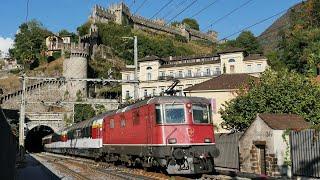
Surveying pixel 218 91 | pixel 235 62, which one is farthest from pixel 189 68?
pixel 218 91

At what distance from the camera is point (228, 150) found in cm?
2527

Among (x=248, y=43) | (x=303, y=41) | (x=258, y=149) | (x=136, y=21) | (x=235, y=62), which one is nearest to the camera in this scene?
(x=258, y=149)

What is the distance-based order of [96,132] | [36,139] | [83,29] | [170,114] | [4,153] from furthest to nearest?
[83,29], [36,139], [96,132], [170,114], [4,153]

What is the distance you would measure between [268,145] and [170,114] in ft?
15.1

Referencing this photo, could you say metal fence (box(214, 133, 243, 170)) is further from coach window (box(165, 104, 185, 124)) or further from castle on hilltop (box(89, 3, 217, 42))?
castle on hilltop (box(89, 3, 217, 42))

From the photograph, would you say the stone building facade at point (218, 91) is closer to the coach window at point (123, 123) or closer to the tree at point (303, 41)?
the tree at point (303, 41)

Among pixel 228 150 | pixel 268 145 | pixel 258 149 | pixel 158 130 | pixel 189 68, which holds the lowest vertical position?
pixel 228 150

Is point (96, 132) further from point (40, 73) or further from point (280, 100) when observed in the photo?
point (40, 73)

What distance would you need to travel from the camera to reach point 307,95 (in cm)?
2877

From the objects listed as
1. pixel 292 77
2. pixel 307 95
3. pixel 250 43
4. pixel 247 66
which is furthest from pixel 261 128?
pixel 250 43

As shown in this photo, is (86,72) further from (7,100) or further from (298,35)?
(298,35)

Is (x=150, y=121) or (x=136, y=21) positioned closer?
(x=150, y=121)

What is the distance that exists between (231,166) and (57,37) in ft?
341

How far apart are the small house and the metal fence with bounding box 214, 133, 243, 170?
1.05 meters
